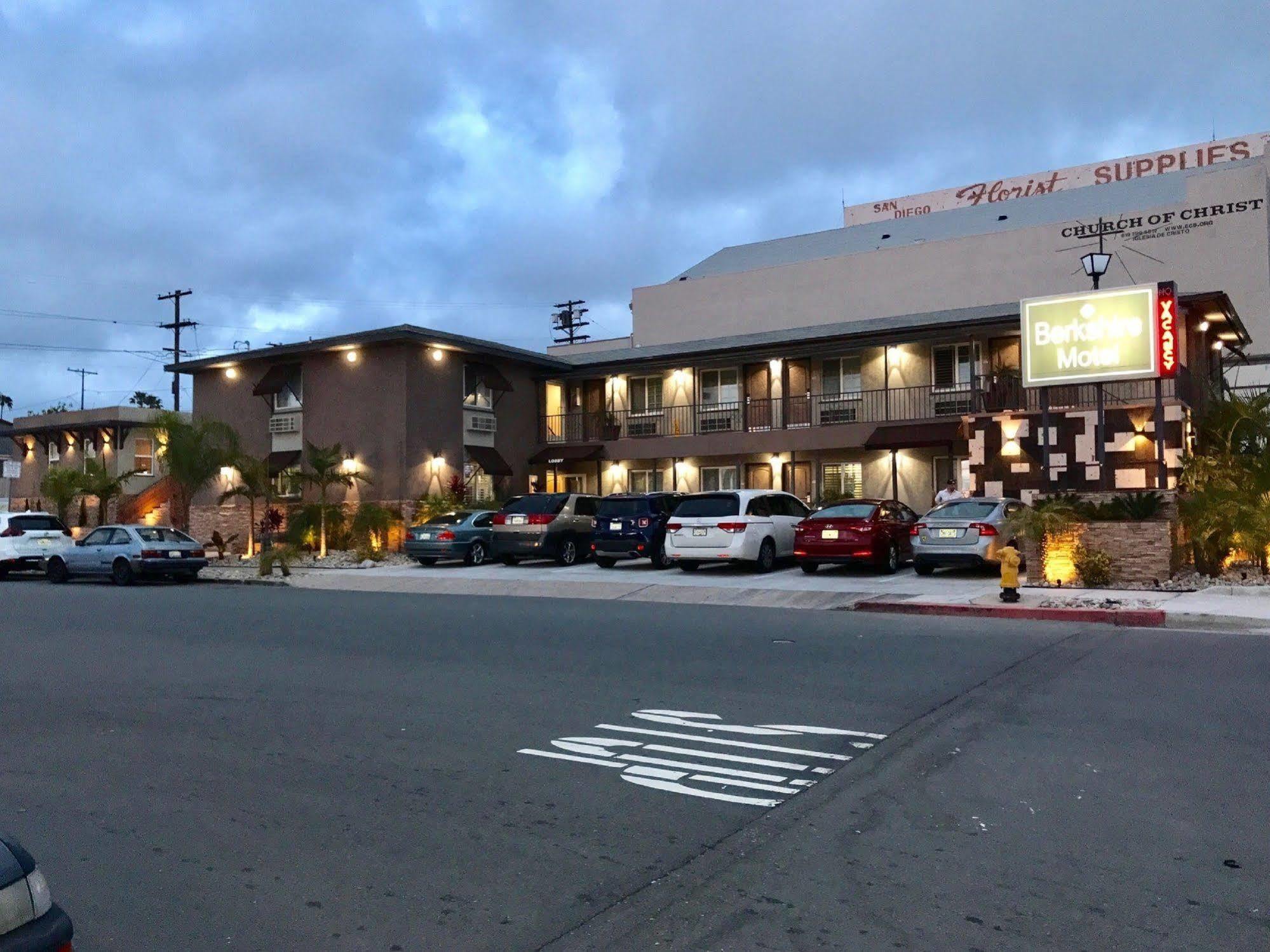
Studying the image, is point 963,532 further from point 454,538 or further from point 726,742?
point 726,742

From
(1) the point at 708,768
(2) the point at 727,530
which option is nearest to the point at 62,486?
(2) the point at 727,530

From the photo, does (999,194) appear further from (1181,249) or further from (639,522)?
(639,522)

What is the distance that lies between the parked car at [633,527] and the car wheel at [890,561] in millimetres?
4559

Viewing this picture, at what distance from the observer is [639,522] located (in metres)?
23.4

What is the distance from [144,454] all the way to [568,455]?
20.9 metres

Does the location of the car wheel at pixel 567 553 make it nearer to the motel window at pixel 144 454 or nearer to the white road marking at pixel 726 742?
the white road marking at pixel 726 742

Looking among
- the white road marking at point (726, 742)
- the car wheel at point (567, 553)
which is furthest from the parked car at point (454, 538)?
the white road marking at point (726, 742)

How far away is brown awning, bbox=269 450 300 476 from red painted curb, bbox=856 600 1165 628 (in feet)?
70.8

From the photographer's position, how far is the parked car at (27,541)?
2666cm

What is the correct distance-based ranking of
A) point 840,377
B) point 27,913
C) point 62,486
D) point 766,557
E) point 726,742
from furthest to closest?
point 62,486, point 840,377, point 766,557, point 726,742, point 27,913

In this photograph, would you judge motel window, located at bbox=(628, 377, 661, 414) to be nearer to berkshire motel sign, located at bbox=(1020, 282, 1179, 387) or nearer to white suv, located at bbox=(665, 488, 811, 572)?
white suv, located at bbox=(665, 488, 811, 572)

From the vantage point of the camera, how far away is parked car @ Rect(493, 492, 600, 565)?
24797mm

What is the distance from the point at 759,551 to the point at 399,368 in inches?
532

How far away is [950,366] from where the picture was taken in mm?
31844
